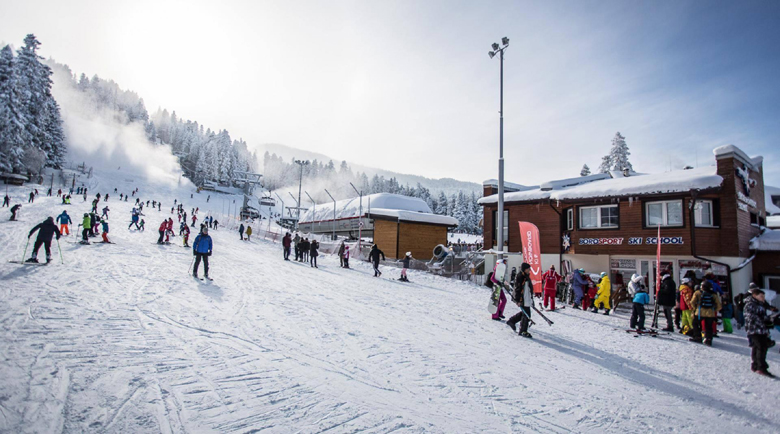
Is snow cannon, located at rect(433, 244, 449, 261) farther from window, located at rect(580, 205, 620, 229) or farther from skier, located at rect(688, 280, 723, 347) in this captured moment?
skier, located at rect(688, 280, 723, 347)

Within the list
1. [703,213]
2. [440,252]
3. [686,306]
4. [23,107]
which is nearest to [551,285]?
[686,306]

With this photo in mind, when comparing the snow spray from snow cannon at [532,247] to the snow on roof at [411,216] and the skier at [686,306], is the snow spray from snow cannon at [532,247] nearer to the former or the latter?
the skier at [686,306]

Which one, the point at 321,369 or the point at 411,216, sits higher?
the point at 411,216

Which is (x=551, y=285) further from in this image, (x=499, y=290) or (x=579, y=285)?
(x=499, y=290)

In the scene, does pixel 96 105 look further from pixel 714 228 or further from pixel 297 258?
pixel 714 228

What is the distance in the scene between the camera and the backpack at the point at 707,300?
8547mm

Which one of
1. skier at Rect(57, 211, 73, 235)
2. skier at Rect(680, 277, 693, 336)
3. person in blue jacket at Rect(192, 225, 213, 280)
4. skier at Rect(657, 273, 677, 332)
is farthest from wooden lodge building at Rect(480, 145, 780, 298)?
skier at Rect(57, 211, 73, 235)

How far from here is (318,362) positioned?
5566 mm

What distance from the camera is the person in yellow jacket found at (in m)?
12.7

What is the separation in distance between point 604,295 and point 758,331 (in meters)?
6.18

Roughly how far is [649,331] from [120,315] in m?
12.1

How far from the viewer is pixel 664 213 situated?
1691cm

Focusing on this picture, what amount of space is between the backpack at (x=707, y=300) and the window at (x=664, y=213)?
9.35 meters

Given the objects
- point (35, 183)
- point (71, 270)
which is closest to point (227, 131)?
point (35, 183)
